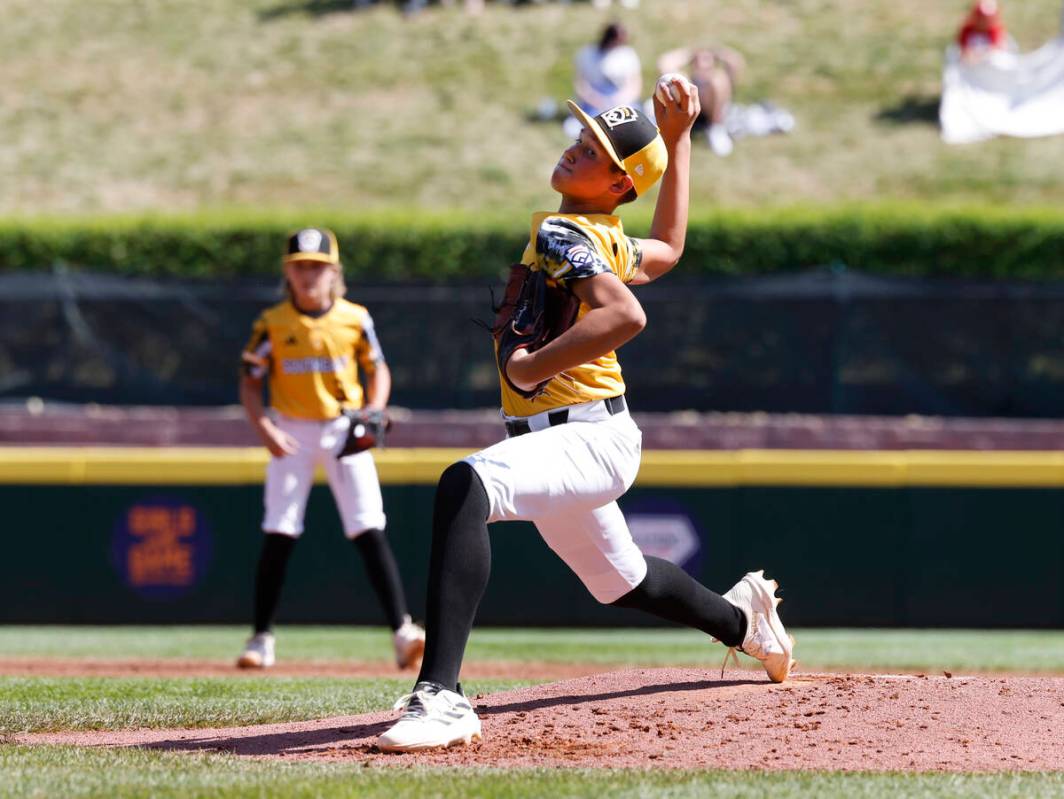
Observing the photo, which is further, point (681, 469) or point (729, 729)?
point (681, 469)

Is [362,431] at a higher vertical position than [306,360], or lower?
lower

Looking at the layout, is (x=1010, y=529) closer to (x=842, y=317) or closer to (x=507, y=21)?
(x=842, y=317)

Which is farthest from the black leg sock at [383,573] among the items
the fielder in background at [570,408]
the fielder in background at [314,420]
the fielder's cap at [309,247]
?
the fielder in background at [570,408]

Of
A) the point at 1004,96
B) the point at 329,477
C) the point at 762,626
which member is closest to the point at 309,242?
the point at 329,477

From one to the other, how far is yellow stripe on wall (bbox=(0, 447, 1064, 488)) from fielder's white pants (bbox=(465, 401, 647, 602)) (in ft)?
22.3

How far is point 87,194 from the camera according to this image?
78.5 feet

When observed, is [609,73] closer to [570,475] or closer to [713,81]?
[713,81]

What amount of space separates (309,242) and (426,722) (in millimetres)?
4171

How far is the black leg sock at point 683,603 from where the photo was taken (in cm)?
515

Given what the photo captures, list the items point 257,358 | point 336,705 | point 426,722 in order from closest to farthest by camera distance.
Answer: point 426,722, point 336,705, point 257,358

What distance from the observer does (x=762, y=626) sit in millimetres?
5555

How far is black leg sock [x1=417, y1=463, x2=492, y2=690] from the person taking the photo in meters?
4.46

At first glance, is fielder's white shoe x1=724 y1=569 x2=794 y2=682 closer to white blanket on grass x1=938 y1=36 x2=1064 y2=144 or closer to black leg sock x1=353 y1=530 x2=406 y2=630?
black leg sock x1=353 y1=530 x2=406 y2=630

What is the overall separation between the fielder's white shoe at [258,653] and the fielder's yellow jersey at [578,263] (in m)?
3.83
